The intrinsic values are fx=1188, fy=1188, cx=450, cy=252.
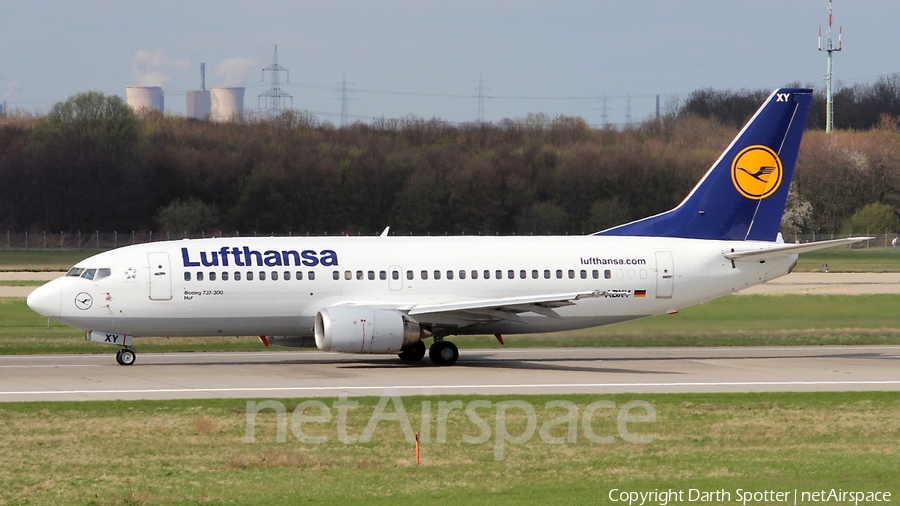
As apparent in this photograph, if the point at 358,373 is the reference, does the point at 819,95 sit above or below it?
above

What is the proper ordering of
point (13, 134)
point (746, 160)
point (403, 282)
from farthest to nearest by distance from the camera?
1. point (13, 134)
2. point (746, 160)
3. point (403, 282)

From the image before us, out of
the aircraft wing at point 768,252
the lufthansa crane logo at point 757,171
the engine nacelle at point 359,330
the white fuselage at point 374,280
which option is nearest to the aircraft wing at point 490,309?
the white fuselage at point 374,280

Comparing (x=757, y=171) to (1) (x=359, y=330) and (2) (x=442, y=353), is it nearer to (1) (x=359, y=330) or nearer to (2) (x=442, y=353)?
(2) (x=442, y=353)

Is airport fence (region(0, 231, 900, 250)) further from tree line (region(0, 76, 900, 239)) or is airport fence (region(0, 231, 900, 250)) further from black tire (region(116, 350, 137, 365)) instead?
black tire (region(116, 350, 137, 365))

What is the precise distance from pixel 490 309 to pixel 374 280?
339 centimetres

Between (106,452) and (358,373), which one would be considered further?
(358,373)

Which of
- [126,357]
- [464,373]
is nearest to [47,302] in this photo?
[126,357]

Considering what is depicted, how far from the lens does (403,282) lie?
3183cm

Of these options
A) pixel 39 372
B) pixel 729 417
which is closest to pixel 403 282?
pixel 39 372

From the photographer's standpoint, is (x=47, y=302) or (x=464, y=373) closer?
(x=464, y=373)

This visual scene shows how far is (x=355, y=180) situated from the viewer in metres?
93.3

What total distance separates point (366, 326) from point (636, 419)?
958cm

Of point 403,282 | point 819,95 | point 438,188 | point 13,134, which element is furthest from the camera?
point 819,95

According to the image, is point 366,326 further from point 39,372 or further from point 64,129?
point 64,129
